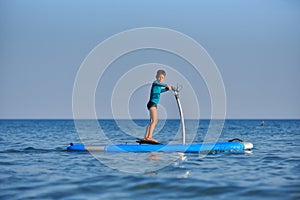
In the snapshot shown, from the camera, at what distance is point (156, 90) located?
1377 centimetres

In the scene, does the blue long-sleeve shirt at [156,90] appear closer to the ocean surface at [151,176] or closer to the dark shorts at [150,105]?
the dark shorts at [150,105]

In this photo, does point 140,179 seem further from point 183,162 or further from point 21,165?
point 21,165

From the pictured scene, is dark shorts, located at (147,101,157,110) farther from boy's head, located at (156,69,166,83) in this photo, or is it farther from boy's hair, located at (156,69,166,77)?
boy's hair, located at (156,69,166,77)

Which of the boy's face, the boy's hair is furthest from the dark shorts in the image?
the boy's hair

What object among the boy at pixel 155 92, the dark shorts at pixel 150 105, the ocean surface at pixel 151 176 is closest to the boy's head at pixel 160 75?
the boy at pixel 155 92

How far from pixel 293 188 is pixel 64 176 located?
491 centimetres

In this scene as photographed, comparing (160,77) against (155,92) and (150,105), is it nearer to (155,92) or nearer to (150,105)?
(155,92)

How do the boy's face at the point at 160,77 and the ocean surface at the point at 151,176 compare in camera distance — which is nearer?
the ocean surface at the point at 151,176

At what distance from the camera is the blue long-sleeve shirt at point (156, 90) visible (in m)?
13.6

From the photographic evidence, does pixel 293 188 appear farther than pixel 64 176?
No

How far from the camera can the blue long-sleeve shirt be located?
44.8 feet

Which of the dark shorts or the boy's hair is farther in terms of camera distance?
the dark shorts

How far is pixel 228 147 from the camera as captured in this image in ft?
48.3

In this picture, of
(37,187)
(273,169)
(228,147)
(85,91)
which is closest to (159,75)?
(85,91)
